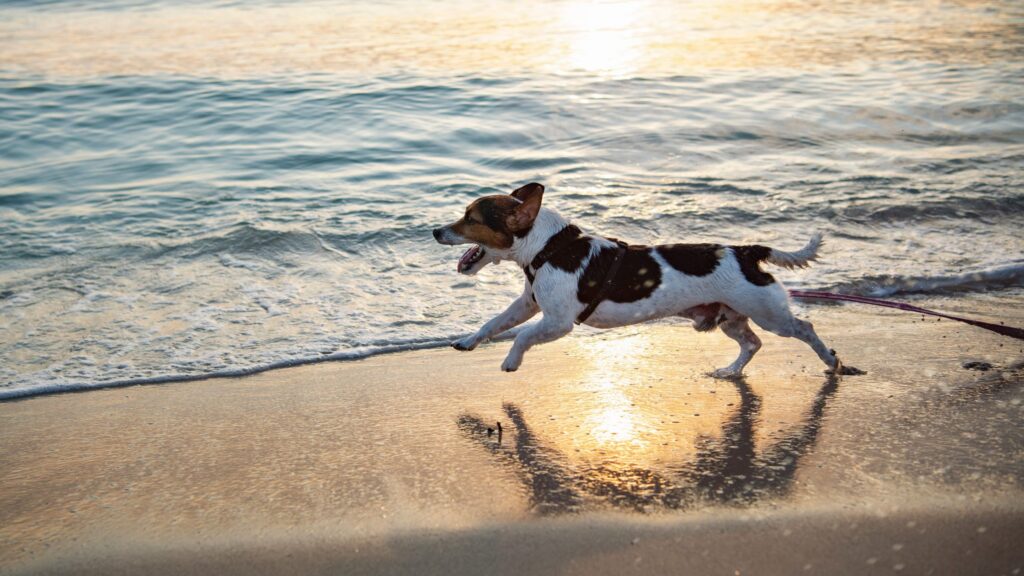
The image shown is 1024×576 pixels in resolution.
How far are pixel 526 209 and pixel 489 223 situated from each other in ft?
0.73

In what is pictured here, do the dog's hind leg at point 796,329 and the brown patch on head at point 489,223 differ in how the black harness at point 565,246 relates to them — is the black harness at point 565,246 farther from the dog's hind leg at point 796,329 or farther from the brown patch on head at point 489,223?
the dog's hind leg at point 796,329

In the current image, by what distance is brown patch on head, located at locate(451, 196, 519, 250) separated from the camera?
203 inches

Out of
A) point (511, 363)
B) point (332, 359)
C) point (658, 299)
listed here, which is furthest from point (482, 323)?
point (658, 299)

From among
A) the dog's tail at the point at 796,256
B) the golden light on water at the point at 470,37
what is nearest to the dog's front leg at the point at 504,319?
the dog's tail at the point at 796,256

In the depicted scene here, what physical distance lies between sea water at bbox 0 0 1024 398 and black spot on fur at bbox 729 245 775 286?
6.56 feet

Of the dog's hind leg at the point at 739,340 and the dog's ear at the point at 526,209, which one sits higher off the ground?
the dog's ear at the point at 526,209

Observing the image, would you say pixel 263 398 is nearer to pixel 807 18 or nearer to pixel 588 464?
pixel 588 464

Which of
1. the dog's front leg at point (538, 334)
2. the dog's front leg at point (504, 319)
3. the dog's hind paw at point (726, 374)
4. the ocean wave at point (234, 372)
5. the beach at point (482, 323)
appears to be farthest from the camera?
the ocean wave at point (234, 372)

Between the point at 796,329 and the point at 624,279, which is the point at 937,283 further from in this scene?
the point at 624,279

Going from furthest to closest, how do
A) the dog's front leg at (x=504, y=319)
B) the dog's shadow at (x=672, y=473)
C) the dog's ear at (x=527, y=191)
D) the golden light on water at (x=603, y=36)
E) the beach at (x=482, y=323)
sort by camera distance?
the golden light on water at (x=603, y=36)
the dog's front leg at (x=504, y=319)
the dog's ear at (x=527, y=191)
the dog's shadow at (x=672, y=473)
the beach at (x=482, y=323)

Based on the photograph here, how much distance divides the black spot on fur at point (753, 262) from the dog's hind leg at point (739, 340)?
24 cm

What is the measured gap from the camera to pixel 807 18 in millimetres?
21703

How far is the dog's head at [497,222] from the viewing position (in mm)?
5090

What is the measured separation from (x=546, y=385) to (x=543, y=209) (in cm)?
94
